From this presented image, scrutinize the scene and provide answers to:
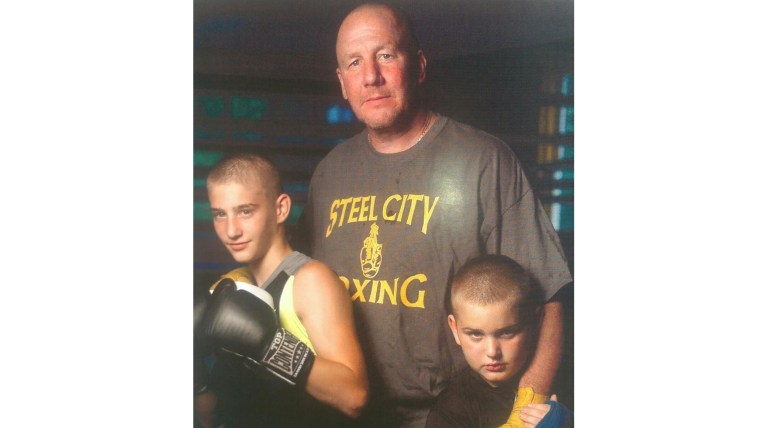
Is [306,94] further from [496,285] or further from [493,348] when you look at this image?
[493,348]

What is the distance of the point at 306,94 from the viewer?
2584 millimetres

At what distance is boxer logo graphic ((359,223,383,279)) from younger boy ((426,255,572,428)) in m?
0.22

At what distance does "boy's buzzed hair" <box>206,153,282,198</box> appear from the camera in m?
2.55

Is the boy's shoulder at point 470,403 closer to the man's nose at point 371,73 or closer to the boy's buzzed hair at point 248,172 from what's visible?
the boy's buzzed hair at point 248,172

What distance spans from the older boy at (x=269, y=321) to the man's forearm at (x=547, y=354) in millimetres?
471

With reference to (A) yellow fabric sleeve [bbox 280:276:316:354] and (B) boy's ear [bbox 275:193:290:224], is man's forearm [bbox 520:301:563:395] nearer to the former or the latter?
(A) yellow fabric sleeve [bbox 280:276:316:354]

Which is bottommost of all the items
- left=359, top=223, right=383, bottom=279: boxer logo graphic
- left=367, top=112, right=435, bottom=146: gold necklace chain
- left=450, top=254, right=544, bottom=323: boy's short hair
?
left=450, top=254, right=544, bottom=323: boy's short hair

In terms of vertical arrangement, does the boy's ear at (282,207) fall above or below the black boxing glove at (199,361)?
above

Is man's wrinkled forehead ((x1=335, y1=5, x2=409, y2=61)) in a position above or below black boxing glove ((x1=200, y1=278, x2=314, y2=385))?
above

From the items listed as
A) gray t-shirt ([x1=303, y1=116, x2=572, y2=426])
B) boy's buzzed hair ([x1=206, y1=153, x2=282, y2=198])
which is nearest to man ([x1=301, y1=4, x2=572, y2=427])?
gray t-shirt ([x1=303, y1=116, x2=572, y2=426])

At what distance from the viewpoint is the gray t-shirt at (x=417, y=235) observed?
2527 millimetres

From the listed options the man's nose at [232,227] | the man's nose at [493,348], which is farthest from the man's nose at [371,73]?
the man's nose at [493,348]

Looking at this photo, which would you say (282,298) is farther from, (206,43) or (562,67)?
(562,67)

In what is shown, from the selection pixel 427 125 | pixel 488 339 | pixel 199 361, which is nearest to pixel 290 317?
pixel 199 361
